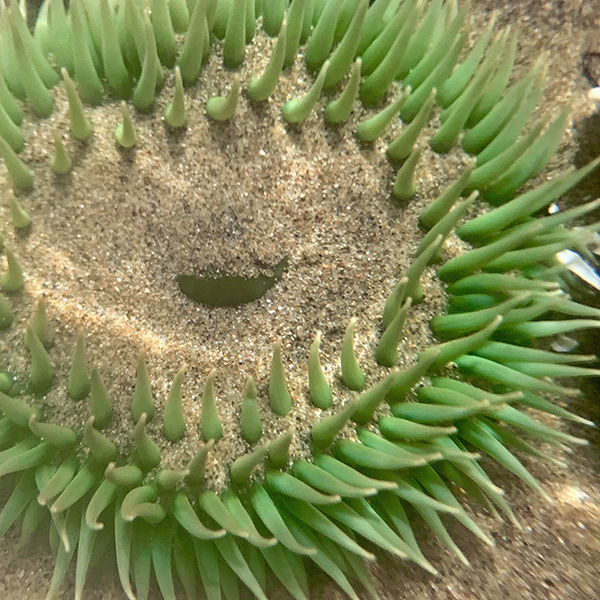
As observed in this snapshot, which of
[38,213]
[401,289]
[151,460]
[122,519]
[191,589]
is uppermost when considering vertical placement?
[401,289]

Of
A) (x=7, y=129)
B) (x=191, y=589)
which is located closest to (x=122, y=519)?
(x=191, y=589)

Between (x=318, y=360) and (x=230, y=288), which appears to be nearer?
(x=318, y=360)

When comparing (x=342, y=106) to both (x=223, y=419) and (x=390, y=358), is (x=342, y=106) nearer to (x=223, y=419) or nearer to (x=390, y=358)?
(x=390, y=358)

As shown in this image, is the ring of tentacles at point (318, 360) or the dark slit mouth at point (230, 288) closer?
the ring of tentacles at point (318, 360)

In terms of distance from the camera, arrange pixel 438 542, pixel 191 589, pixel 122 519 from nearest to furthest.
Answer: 1. pixel 122 519
2. pixel 191 589
3. pixel 438 542
